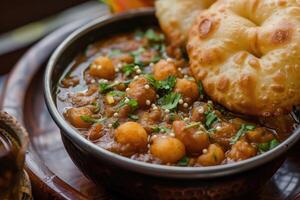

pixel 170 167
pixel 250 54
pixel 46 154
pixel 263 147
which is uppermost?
pixel 250 54

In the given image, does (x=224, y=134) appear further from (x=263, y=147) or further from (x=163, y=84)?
(x=163, y=84)

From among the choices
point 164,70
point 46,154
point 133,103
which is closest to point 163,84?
point 164,70

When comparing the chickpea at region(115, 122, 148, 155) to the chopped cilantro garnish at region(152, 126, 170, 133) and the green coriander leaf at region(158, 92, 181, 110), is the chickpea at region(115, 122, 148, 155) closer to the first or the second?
the chopped cilantro garnish at region(152, 126, 170, 133)

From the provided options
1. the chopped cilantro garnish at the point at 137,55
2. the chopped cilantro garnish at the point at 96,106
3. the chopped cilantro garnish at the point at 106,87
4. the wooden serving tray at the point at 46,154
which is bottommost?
the wooden serving tray at the point at 46,154

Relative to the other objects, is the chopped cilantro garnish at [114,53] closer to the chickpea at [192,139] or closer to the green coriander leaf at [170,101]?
the green coriander leaf at [170,101]

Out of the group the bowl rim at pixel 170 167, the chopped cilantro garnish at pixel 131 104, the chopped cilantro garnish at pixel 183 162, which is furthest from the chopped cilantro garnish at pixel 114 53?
the chopped cilantro garnish at pixel 183 162

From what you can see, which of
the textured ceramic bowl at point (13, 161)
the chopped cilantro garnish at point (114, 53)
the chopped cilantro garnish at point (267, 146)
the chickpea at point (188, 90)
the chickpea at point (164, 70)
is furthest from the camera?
the chopped cilantro garnish at point (114, 53)
